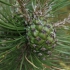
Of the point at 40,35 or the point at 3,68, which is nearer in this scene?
the point at 40,35

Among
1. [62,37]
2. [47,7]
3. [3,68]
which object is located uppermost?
[47,7]

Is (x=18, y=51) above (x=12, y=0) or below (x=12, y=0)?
below

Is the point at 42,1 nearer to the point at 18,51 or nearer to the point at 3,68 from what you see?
the point at 18,51

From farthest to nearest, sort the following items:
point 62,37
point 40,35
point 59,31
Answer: point 59,31 → point 62,37 → point 40,35

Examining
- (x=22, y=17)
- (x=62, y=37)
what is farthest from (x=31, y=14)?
(x=62, y=37)

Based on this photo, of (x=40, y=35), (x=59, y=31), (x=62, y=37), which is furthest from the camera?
(x=59, y=31)

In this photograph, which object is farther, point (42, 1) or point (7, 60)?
point (7, 60)

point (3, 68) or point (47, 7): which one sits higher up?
point (47, 7)

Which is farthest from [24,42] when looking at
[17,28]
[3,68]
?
[3,68]

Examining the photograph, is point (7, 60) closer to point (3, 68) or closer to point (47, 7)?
point (3, 68)
